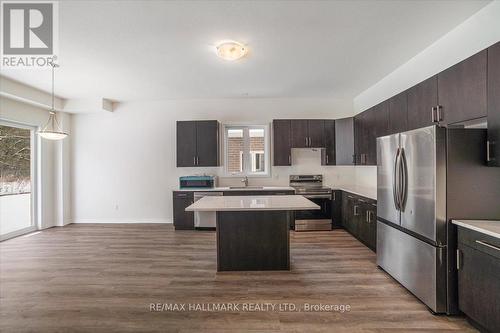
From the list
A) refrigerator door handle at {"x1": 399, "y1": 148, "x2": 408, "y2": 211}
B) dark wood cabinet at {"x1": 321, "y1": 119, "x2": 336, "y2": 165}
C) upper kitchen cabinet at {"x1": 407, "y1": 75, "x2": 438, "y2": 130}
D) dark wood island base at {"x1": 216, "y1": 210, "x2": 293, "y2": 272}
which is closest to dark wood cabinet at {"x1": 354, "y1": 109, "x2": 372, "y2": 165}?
dark wood cabinet at {"x1": 321, "y1": 119, "x2": 336, "y2": 165}

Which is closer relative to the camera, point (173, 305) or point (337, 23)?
point (173, 305)

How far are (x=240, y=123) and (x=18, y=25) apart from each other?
3.91 meters

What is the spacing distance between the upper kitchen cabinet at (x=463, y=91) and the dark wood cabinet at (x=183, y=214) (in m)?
4.43

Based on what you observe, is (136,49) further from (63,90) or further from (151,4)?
(63,90)

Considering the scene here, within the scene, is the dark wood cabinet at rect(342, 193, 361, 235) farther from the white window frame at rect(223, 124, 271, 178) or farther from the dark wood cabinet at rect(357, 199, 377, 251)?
the white window frame at rect(223, 124, 271, 178)

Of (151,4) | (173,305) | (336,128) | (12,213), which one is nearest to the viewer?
(151,4)

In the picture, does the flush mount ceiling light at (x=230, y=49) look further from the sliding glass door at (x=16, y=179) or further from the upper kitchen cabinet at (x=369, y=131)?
the sliding glass door at (x=16, y=179)

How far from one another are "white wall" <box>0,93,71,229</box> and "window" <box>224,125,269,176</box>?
3.76 metres

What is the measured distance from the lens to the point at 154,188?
587 centimetres

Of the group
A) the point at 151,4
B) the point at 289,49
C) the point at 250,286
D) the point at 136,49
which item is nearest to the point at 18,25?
the point at 136,49

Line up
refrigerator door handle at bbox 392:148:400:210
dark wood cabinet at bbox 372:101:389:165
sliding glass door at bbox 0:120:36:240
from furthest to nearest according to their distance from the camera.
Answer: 1. sliding glass door at bbox 0:120:36:240
2. dark wood cabinet at bbox 372:101:389:165
3. refrigerator door handle at bbox 392:148:400:210

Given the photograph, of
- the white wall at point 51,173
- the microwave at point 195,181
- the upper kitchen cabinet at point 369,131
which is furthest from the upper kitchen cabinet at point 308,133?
the white wall at point 51,173

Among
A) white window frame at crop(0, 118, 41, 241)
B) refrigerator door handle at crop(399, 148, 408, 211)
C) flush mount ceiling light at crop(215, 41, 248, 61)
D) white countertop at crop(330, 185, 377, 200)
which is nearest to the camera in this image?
refrigerator door handle at crop(399, 148, 408, 211)

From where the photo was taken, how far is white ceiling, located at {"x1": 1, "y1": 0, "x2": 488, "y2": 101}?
238cm
